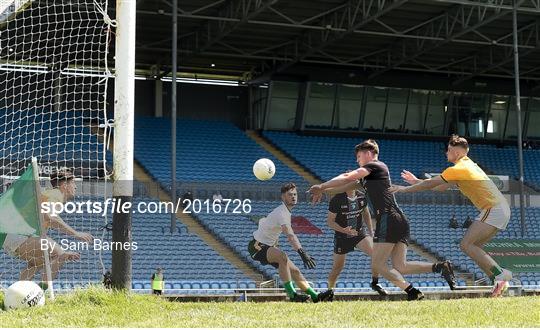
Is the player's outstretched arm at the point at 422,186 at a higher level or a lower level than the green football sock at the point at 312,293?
higher

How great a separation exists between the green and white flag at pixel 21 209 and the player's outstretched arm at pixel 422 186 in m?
4.54

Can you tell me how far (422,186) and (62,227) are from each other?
468 cm

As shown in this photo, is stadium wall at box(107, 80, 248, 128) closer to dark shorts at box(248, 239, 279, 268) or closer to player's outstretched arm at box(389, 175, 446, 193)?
dark shorts at box(248, 239, 279, 268)

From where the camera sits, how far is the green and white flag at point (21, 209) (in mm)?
10445

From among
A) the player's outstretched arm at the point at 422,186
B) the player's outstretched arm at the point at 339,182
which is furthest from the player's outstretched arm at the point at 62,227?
the player's outstretched arm at the point at 422,186

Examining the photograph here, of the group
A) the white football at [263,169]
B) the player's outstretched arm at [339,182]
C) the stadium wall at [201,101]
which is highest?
the player's outstretched arm at [339,182]

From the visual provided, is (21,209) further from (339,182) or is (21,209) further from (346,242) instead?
(346,242)

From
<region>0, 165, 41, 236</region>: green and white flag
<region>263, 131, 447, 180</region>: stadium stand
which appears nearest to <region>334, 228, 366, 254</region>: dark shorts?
<region>0, 165, 41, 236</region>: green and white flag

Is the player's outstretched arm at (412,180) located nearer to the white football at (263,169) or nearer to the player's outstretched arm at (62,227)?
the white football at (263,169)

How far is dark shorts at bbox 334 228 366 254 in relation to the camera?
1077 centimetres

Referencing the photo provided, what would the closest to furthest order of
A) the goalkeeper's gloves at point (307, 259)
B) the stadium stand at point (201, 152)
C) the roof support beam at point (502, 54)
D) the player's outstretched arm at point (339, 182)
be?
1. the player's outstretched arm at point (339, 182)
2. the goalkeeper's gloves at point (307, 259)
3. the stadium stand at point (201, 152)
4. the roof support beam at point (502, 54)

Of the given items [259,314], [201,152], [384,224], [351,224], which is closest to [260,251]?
[351,224]

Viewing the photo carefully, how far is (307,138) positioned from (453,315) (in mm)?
28723

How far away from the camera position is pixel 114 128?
9930 mm
